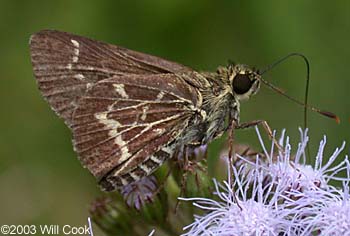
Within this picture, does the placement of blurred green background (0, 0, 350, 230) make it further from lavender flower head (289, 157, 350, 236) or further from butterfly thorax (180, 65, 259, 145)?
lavender flower head (289, 157, 350, 236)

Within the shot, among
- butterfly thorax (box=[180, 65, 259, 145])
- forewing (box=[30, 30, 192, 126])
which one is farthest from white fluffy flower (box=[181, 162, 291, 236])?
forewing (box=[30, 30, 192, 126])

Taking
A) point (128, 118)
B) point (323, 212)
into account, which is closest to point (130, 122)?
point (128, 118)

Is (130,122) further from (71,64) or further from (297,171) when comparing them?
(297,171)

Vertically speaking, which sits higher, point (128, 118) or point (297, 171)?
point (128, 118)

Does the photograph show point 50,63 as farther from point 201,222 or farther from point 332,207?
point 332,207

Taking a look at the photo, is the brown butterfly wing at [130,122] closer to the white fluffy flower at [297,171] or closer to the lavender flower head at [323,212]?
the white fluffy flower at [297,171]

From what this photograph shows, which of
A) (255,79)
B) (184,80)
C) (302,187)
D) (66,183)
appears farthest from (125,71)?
(66,183)
